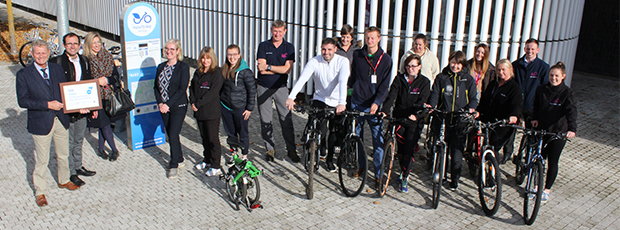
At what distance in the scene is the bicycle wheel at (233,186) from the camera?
5730 mm

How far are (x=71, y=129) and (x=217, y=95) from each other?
6.25ft

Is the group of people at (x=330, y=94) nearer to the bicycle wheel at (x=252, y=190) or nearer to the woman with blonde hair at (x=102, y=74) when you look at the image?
the woman with blonde hair at (x=102, y=74)

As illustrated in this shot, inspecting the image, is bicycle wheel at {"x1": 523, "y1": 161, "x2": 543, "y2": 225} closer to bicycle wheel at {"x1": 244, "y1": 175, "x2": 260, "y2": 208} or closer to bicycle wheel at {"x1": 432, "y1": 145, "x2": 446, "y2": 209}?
bicycle wheel at {"x1": 432, "y1": 145, "x2": 446, "y2": 209}

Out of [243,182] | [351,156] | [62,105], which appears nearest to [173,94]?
[62,105]

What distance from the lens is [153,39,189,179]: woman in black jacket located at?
6547 mm

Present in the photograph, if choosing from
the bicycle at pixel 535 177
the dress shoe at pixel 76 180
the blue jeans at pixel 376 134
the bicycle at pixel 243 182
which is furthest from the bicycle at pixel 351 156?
the dress shoe at pixel 76 180

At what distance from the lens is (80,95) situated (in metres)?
6.06

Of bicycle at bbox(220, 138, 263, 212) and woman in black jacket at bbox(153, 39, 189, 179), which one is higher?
woman in black jacket at bbox(153, 39, 189, 179)

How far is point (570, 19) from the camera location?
9.33m

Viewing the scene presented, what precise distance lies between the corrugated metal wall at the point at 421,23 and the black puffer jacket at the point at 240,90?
140 inches

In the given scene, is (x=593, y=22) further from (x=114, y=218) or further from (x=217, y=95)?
(x=114, y=218)

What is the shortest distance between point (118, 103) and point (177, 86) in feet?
2.82

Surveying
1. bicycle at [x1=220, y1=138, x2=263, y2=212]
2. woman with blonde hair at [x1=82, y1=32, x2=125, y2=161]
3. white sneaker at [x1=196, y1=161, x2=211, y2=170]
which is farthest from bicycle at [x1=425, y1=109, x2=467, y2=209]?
woman with blonde hair at [x1=82, y1=32, x2=125, y2=161]

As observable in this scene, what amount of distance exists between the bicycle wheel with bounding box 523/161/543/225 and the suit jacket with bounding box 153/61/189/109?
4215 millimetres
